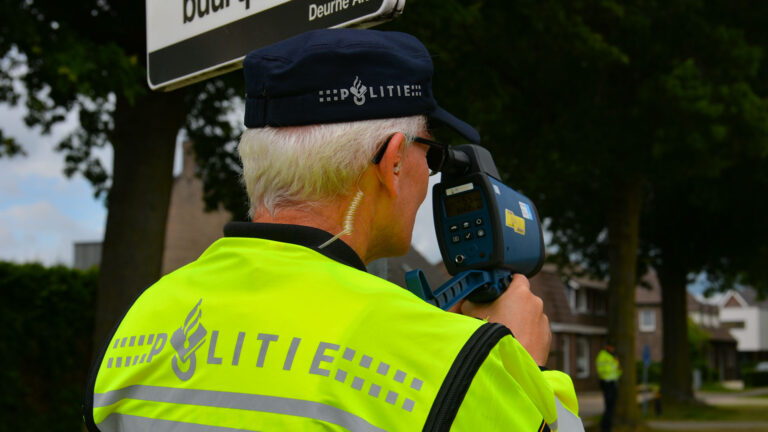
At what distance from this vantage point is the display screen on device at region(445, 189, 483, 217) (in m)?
1.76

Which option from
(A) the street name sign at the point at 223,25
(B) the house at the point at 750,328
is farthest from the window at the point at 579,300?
(A) the street name sign at the point at 223,25

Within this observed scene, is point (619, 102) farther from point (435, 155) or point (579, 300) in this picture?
point (579, 300)

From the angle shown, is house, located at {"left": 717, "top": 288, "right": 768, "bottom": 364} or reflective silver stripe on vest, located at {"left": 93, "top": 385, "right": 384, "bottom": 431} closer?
reflective silver stripe on vest, located at {"left": 93, "top": 385, "right": 384, "bottom": 431}

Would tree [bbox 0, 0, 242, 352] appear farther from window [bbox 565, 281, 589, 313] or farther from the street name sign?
window [bbox 565, 281, 589, 313]

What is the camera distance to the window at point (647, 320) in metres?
57.4

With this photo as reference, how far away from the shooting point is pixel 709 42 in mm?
14148

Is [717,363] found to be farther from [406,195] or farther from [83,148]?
[406,195]

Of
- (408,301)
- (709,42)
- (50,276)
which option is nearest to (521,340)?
(408,301)

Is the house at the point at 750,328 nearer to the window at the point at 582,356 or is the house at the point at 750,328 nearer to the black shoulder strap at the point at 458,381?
the window at the point at 582,356

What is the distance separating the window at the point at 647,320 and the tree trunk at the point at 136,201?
173 ft

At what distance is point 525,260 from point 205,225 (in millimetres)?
32048

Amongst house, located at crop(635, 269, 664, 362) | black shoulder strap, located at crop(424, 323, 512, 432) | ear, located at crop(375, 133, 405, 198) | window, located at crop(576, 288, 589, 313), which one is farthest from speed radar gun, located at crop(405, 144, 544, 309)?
house, located at crop(635, 269, 664, 362)

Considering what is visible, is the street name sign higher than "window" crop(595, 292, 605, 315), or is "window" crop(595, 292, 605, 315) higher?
the street name sign

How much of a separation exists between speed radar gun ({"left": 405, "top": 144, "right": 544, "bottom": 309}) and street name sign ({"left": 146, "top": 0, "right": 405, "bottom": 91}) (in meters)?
0.47
